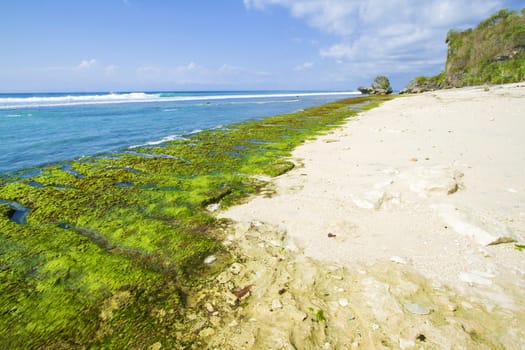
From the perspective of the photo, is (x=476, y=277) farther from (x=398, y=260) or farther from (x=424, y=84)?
(x=424, y=84)

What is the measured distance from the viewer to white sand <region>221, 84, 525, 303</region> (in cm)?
411

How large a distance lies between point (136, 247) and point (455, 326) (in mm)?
5181

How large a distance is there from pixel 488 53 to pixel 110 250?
7621 cm

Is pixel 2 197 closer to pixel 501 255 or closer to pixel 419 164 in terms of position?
pixel 501 255

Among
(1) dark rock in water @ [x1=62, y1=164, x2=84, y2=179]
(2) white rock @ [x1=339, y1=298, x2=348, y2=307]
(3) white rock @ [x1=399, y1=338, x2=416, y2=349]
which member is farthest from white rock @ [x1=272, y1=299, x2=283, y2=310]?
(1) dark rock in water @ [x1=62, y1=164, x2=84, y2=179]

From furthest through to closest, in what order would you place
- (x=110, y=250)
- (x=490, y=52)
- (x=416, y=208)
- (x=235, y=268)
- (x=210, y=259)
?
(x=490, y=52)
(x=416, y=208)
(x=110, y=250)
(x=210, y=259)
(x=235, y=268)

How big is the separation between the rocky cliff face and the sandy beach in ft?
198

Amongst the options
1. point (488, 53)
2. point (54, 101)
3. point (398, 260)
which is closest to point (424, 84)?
point (488, 53)

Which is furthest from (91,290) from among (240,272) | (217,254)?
(240,272)

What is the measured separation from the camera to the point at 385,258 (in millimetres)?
4211

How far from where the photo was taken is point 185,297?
3.76 metres

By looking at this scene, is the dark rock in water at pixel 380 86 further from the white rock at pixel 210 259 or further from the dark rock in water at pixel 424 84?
the white rock at pixel 210 259

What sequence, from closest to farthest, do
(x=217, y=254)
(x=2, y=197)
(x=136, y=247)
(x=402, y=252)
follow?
(x=402, y=252) < (x=217, y=254) < (x=136, y=247) < (x=2, y=197)

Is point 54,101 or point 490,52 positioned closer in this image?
point 490,52
